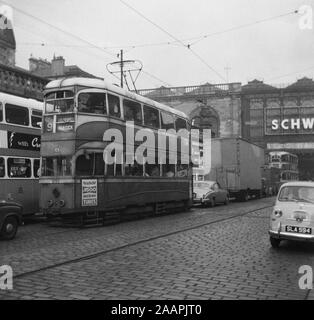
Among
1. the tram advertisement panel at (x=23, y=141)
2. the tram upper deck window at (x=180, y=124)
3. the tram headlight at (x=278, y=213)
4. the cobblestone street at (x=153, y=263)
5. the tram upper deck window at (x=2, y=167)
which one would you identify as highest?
the tram upper deck window at (x=180, y=124)

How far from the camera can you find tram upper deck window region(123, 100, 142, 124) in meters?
16.8

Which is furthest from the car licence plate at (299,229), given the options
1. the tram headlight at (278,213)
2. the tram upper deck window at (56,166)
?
the tram upper deck window at (56,166)

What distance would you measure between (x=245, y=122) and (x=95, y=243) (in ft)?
149

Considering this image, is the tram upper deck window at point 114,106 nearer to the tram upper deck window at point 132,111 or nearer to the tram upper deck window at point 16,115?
the tram upper deck window at point 132,111

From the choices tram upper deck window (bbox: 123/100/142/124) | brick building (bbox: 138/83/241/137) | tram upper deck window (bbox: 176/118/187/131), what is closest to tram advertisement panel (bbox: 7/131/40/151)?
tram upper deck window (bbox: 123/100/142/124)

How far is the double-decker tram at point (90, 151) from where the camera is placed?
1490cm

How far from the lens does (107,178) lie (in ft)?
51.5

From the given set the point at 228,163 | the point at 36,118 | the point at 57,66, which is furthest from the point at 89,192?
the point at 57,66

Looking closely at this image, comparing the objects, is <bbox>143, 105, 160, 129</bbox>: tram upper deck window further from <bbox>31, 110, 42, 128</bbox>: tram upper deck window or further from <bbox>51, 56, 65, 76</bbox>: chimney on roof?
<bbox>51, 56, 65, 76</bbox>: chimney on roof

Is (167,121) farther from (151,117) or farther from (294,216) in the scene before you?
(294,216)

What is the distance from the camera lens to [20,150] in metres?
16.4

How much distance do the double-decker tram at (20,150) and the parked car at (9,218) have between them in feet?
10.9

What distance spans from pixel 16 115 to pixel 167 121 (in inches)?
256
